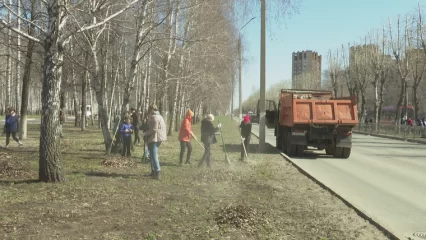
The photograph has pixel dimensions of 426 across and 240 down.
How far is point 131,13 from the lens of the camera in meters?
12.7

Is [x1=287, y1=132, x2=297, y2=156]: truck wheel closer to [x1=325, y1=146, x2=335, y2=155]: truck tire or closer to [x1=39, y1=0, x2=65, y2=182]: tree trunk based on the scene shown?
[x1=325, y1=146, x2=335, y2=155]: truck tire

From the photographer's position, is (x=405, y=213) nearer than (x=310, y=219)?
No

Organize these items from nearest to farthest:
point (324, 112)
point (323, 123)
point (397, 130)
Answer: point (323, 123) < point (324, 112) < point (397, 130)

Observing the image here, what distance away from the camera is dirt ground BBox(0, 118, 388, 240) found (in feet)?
17.7

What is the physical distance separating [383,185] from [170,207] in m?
5.90

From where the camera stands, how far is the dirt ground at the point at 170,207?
5.38 meters

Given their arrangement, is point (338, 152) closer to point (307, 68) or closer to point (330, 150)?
point (330, 150)

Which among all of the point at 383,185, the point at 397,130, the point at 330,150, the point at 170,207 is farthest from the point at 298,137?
the point at 397,130

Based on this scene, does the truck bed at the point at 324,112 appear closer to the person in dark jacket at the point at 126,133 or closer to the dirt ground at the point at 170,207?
the dirt ground at the point at 170,207

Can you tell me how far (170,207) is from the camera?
6645 mm

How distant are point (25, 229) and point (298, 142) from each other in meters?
12.4

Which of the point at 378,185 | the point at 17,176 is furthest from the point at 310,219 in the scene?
the point at 17,176

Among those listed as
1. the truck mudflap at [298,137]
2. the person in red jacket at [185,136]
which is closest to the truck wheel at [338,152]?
the truck mudflap at [298,137]

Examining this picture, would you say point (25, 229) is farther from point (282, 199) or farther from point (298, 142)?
point (298, 142)
